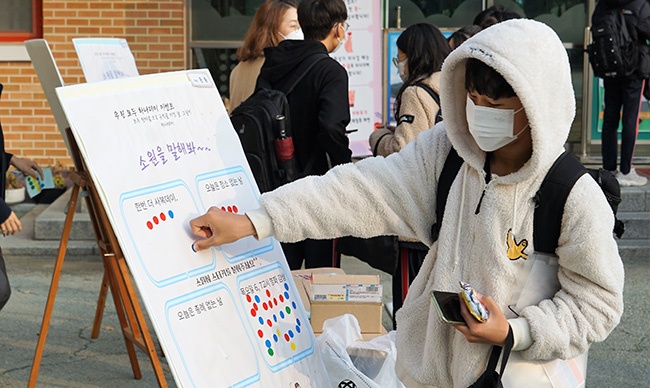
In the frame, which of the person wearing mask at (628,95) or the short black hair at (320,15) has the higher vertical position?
the short black hair at (320,15)

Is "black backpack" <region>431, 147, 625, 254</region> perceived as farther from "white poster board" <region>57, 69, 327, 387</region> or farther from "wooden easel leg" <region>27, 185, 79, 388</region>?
"wooden easel leg" <region>27, 185, 79, 388</region>

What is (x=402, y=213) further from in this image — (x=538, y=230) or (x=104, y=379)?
(x=104, y=379)

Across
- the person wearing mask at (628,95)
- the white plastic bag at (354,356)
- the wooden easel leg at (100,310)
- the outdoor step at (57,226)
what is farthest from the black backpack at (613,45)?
the white plastic bag at (354,356)

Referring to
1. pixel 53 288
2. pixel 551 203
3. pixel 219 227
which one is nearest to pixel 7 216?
pixel 53 288

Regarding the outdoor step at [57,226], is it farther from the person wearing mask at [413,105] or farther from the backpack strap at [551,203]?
the backpack strap at [551,203]

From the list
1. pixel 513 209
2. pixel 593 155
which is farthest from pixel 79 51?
pixel 593 155

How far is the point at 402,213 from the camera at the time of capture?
9.91 ft

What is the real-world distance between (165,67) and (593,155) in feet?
15.1

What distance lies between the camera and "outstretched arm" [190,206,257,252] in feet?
9.99

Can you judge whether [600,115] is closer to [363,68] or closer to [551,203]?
[363,68]

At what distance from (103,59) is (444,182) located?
365 centimetres

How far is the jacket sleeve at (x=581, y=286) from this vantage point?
106 inches

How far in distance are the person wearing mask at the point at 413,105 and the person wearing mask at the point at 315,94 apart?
30 centimetres

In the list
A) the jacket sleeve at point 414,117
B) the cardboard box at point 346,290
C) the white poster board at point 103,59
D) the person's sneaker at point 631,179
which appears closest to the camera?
the cardboard box at point 346,290
